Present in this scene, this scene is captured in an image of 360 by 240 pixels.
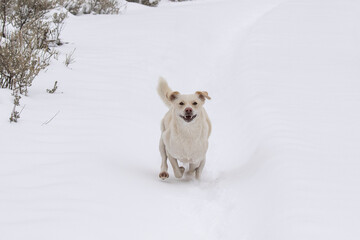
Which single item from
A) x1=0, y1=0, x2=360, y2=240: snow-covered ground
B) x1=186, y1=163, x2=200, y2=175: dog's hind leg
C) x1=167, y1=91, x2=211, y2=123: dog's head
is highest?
x1=167, y1=91, x2=211, y2=123: dog's head

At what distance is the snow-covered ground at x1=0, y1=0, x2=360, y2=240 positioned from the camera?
3080mm

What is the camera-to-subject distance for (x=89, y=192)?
339 centimetres

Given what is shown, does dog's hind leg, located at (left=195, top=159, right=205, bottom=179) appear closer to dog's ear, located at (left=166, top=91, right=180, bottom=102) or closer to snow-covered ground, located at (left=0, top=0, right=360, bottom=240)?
snow-covered ground, located at (left=0, top=0, right=360, bottom=240)

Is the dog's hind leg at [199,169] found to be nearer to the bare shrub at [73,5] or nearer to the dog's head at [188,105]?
the dog's head at [188,105]

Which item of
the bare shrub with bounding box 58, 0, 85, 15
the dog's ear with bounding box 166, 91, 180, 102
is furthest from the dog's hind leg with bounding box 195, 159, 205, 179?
the bare shrub with bounding box 58, 0, 85, 15

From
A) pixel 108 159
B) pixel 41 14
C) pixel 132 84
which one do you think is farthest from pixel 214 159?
pixel 41 14

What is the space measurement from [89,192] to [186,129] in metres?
1.44

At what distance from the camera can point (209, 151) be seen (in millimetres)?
5562

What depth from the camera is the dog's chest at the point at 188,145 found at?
4.41 m

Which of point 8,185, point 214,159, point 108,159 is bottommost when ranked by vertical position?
point 214,159

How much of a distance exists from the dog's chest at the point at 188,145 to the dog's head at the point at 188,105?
206 mm

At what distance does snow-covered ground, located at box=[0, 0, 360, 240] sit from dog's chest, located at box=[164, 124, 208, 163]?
0.33 meters

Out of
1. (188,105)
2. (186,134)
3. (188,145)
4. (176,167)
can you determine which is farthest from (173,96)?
(176,167)

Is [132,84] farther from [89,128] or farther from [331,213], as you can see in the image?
[331,213]
